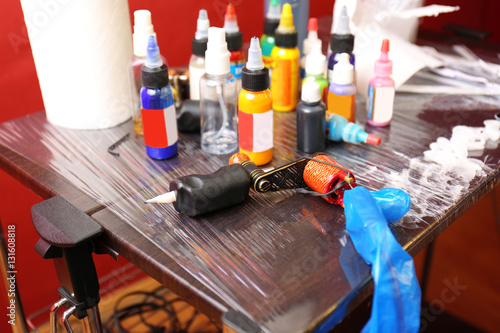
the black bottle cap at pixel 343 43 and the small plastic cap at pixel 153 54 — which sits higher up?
the small plastic cap at pixel 153 54

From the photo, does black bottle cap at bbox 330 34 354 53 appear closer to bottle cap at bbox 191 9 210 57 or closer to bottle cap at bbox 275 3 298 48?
bottle cap at bbox 275 3 298 48

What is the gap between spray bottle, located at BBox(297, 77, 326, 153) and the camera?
781 mm

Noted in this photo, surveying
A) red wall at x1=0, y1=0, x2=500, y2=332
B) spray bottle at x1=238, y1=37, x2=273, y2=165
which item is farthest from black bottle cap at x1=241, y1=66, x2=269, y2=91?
red wall at x1=0, y1=0, x2=500, y2=332

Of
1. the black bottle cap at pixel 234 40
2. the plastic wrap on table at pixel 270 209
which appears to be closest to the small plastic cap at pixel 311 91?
the plastic wrap on table at pixel 270 209

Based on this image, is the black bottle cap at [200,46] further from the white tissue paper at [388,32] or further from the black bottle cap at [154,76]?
the white tissue paper at [388,32]

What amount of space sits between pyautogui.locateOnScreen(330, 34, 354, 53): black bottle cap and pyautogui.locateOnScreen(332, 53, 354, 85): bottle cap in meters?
0.07

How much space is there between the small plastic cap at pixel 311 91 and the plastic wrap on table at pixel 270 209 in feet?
0.33

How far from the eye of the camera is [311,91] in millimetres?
778

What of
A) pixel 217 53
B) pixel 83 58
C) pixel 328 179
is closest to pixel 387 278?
pixel 328 179

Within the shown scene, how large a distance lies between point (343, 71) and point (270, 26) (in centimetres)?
26

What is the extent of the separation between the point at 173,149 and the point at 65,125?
252 mm

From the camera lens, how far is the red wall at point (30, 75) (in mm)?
1147

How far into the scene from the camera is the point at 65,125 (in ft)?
3.05

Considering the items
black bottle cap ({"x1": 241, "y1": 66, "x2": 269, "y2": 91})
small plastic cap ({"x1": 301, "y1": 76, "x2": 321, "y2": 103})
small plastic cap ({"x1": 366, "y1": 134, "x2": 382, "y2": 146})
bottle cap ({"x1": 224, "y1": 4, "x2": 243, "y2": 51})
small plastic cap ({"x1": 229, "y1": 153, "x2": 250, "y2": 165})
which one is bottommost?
small plastic cap ({"x1": 366, "y1": 134, "x2": 382, "y2": 146})
